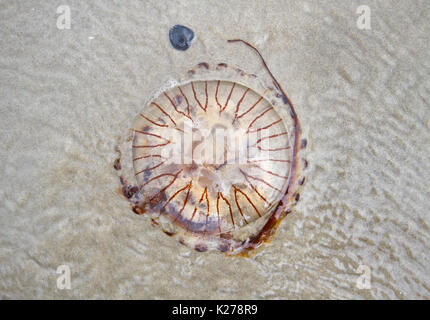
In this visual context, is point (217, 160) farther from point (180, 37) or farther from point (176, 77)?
point (180, 37)

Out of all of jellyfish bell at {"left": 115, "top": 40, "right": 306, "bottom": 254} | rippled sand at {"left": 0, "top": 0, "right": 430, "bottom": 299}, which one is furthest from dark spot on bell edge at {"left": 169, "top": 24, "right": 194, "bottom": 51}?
jellyfish bell at {"left": 115, "top": 40, "right": 306, "bottom": 254}

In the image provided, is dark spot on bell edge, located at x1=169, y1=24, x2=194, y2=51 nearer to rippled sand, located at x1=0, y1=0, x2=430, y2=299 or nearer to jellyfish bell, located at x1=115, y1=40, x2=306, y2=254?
rippled sand, located at x1=0, y1=0, x2=430, y2=299

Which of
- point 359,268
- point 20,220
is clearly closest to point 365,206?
point 359,268

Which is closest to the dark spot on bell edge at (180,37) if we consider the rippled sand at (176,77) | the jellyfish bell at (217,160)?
the rippled sand at (176,77)

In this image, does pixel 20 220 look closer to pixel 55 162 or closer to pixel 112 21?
pixel 55 162

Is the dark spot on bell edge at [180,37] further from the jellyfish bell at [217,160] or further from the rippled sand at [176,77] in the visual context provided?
the jellyfish bell at [217,160]
